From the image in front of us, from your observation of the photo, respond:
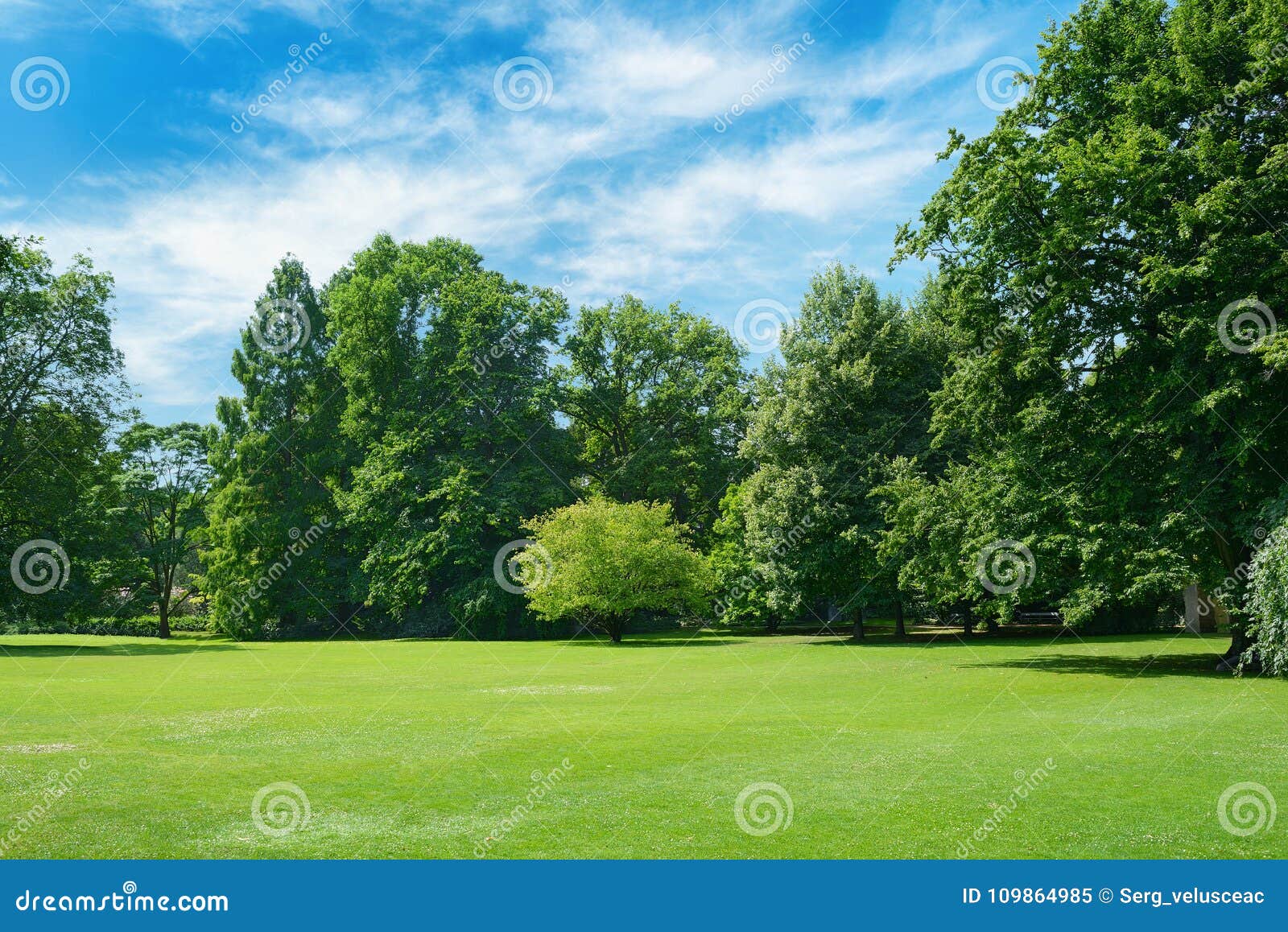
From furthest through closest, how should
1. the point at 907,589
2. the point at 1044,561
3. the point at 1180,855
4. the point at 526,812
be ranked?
1. the point at 907,589
2. the point at 1044,561
3. the point at 526,812
4. the point at 1180,855

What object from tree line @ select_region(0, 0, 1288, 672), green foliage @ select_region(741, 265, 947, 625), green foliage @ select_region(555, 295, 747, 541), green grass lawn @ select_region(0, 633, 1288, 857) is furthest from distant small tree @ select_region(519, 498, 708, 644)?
green grass lawn @ select_region(0, 633, 1288, 857)

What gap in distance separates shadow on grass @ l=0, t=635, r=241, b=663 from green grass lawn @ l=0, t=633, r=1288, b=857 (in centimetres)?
1506

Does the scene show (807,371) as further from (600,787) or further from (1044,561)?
(600,787)

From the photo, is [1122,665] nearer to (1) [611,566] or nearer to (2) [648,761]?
(2) [648,761]

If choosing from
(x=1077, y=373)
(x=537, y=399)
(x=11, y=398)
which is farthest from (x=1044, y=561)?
(x=11, y=398)

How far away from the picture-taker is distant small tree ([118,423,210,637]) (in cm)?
6194

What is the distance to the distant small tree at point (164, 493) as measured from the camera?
61938 millimetres

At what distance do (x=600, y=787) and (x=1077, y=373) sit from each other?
849 inches

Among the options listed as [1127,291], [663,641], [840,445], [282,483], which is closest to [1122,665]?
[1127,291]

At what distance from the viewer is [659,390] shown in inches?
2498

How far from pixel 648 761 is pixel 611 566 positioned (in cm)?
3323

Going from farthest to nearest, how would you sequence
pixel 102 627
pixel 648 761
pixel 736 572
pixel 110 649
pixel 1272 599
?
pixel 102 627 → pixel 736 572 → pixel 110 649 → pixel 1272 599 → pixel 648 761

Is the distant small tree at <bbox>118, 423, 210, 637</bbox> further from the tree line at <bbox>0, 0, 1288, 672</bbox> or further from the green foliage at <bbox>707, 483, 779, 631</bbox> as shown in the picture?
the green foliage at <bbox>707, 483, 779, 631</bbox>

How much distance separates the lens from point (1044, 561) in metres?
25.1
